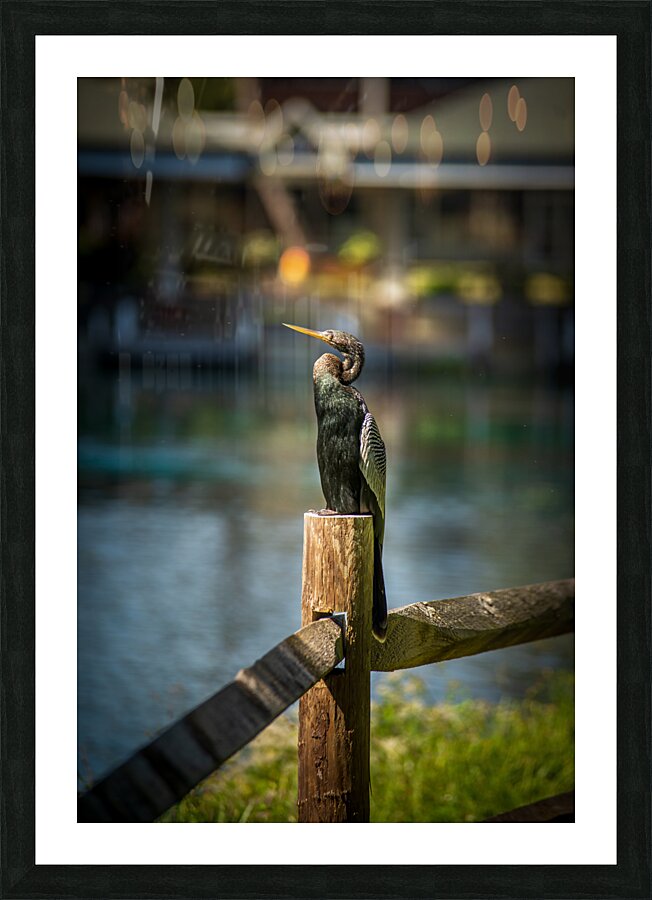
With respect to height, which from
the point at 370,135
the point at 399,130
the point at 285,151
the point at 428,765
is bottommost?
the point at 428,765

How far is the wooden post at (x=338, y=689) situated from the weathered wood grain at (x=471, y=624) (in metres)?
0.08

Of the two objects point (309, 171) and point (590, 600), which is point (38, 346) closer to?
point (590, 600)

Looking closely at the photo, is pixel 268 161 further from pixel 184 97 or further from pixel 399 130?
pixel 184 97

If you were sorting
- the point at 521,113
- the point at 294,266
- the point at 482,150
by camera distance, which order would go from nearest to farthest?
the point at 521,113, the point at 294,266, the point at 482,150

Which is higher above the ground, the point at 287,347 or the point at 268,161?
the point at 268,161

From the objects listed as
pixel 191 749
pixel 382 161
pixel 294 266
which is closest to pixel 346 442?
pixel 191 749

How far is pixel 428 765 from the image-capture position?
328 cm

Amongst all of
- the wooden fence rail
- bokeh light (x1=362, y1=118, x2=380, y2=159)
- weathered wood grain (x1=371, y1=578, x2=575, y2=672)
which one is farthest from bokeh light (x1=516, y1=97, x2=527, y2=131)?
the wooden fence rail

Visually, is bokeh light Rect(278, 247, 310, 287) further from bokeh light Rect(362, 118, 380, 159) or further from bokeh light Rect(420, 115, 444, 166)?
bokeh light Rect(420, 115, 444, 166)

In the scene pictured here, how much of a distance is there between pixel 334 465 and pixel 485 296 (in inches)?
642

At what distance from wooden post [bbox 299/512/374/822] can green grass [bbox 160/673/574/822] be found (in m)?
0.87

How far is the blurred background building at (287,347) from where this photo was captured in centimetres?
489

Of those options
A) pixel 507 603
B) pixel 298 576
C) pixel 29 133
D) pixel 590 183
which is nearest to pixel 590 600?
pixel 507 603

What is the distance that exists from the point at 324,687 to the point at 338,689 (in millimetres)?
25
